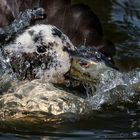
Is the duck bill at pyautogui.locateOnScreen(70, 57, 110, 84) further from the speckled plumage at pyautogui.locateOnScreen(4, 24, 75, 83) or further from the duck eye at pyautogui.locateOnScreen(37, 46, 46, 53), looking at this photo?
the duck eye at pyautogui.locateOnScreen(37, 46, 46, 53)

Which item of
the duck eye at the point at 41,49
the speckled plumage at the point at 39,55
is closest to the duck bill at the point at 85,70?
the speckled plumage at the point at 39,55

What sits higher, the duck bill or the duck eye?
the duck eye

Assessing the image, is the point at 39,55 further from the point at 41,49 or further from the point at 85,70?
the point at 85,70

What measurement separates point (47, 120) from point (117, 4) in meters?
2.62

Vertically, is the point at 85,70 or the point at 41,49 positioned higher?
the point at 41,49

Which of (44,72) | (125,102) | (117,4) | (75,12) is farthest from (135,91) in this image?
(117,4)

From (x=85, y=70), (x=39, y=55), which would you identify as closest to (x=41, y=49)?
(x=39, y=55)

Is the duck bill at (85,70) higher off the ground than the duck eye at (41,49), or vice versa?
the duck eye at (41,49)

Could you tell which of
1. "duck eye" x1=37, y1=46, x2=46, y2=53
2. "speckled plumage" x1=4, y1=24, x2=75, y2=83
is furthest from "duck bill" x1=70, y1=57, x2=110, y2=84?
"duck eye" x1=37, y1=46, x2=46, y2=53

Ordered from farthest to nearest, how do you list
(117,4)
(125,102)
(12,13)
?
(117,4) → (12,13) → (125,102)

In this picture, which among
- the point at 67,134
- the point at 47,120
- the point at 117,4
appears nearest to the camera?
the point at 67,134

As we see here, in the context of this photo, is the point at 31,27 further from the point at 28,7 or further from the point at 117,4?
the point at 117,4

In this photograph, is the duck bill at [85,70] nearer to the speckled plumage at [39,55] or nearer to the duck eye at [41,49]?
the speckled plumage at [39,55]

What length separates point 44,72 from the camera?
320 centimetres
